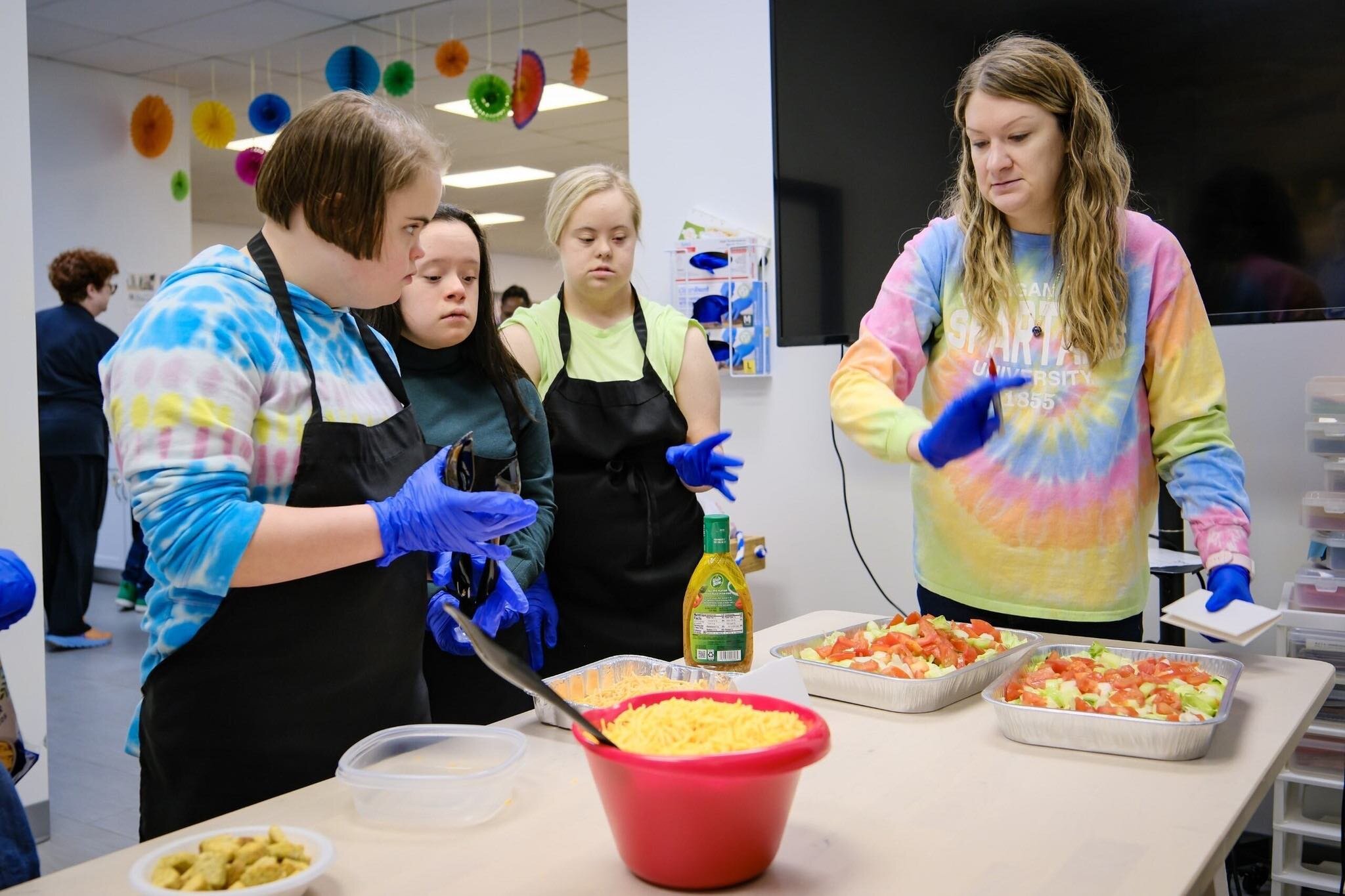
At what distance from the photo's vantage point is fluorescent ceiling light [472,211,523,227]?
11664 mm

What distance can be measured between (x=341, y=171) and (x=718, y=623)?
0.73 meters

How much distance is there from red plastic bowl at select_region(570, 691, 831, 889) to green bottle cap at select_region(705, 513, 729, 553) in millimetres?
472

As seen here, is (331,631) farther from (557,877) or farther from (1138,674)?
(1138,674)

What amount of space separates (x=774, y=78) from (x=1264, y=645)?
193cm

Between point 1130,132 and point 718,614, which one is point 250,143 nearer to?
point 1130,132

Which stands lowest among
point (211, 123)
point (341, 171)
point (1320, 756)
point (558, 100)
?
point (1320, 756)

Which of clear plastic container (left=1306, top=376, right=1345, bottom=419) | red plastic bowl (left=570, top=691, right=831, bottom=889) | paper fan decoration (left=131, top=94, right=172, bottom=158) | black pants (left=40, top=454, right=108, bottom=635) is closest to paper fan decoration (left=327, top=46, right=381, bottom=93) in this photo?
paper fan decoration (left=131, top=94, right=172, bottom=158)

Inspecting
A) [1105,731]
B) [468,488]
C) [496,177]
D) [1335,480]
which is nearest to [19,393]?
[468,488]

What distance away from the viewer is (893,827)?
1019 millimetres

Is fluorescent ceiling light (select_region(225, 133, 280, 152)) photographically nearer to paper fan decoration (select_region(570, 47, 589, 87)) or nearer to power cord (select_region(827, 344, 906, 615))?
paper fan decoration (select_region(570, 47, 589, 87))

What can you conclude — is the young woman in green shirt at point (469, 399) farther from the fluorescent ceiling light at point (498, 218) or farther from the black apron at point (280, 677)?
the fluorescent ceiling light at point (498, 218)

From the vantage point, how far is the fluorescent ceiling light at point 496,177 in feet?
30.6

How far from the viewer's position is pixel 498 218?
472 inches

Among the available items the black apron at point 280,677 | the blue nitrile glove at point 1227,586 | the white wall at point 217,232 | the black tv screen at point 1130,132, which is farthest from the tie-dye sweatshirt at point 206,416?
the white wall at point 217,232
